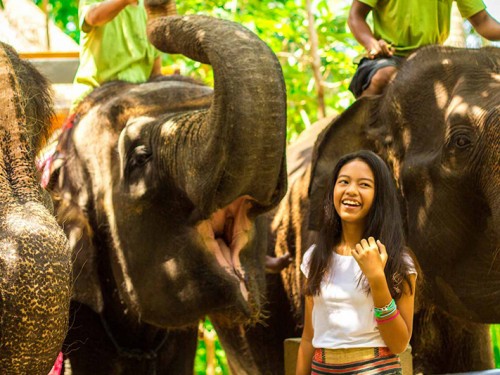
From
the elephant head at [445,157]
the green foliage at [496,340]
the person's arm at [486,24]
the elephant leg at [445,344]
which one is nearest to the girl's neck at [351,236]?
the elephant head at [445,157]

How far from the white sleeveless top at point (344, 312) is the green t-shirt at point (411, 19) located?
1.82m

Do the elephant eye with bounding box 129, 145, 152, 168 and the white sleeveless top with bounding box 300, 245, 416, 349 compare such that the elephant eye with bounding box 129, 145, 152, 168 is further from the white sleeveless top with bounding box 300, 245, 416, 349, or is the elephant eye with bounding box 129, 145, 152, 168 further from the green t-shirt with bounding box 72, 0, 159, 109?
the white sleeveless top with bounding box 300, 245, 416, 349

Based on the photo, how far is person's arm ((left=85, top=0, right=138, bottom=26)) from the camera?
4.21 meters

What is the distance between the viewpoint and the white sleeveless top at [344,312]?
2.72 meters

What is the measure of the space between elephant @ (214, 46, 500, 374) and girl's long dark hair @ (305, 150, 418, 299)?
2.59 ft

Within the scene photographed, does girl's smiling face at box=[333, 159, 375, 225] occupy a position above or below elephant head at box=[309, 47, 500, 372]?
above

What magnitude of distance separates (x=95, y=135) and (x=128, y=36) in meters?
0.69

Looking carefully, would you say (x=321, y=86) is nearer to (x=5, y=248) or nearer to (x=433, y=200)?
(x=433, y=200)

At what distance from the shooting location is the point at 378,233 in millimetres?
2799

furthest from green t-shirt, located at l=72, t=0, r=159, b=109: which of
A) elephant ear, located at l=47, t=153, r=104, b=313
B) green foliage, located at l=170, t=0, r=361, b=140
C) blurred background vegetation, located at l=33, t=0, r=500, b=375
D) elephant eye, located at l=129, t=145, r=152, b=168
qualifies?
green foliage, located at l=170, t=0, r=361, b=140

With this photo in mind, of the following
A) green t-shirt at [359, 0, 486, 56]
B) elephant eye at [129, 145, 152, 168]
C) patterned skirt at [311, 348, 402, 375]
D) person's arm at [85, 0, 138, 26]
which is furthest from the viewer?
green t-shirt at [359, 0, 486, 56]

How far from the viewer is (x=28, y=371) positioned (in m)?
1.85

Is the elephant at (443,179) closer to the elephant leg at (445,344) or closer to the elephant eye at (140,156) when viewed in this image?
the elephant leg at (445,344)

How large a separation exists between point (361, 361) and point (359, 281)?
21 cm
